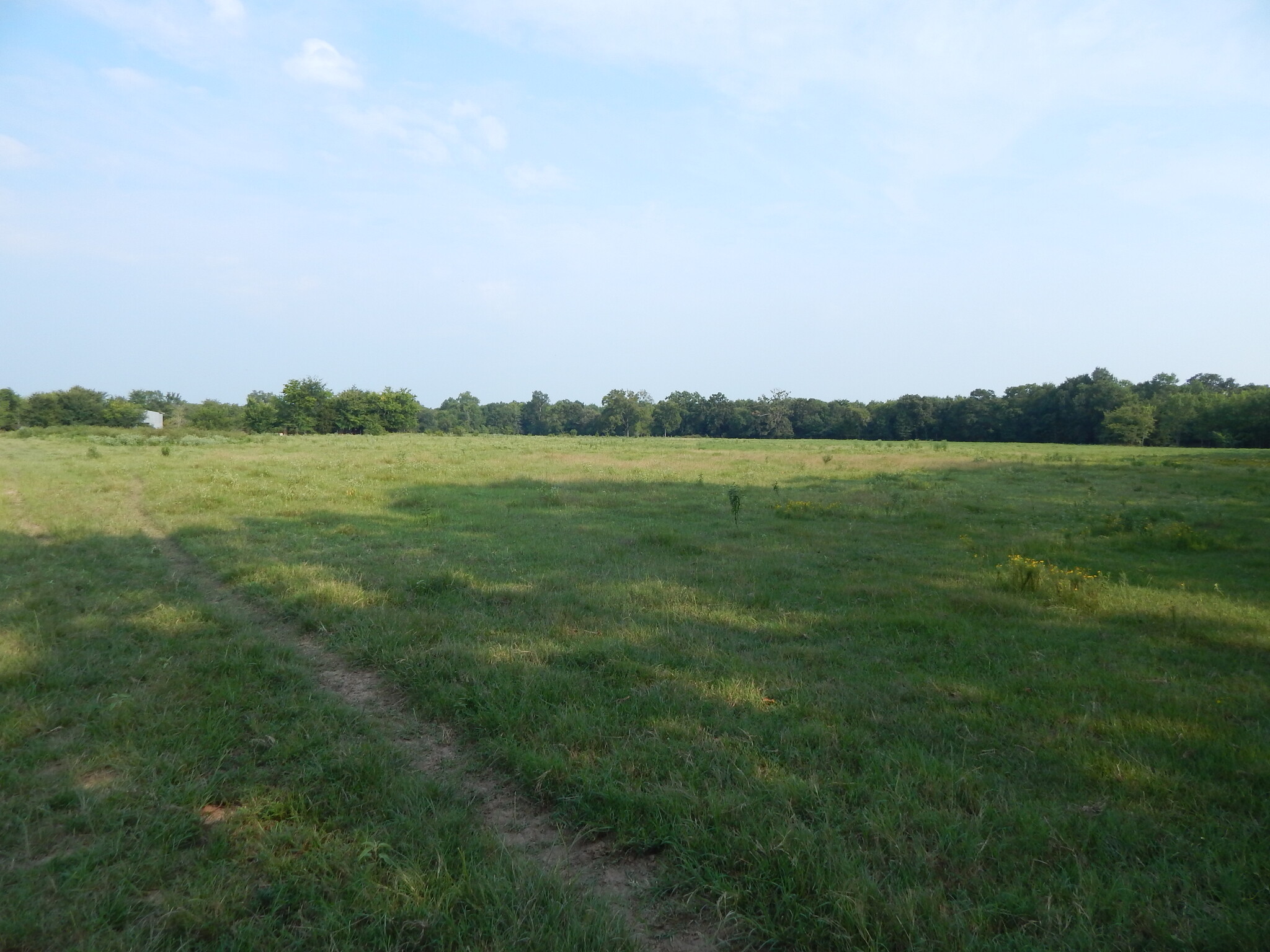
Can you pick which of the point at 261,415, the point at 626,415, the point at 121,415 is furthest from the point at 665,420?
the point at 121,415

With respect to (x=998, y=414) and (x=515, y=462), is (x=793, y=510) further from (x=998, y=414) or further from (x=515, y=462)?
(x=998, y=414)

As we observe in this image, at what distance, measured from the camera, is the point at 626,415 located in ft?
435

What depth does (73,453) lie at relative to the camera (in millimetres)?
31547

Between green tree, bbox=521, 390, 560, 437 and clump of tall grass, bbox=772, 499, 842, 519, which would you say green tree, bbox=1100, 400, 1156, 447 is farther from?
green tree, bbox=521, 390, 560, 437

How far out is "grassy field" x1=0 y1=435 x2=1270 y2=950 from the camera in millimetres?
3156

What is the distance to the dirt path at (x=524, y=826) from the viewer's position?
318 cm

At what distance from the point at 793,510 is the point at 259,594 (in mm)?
11875

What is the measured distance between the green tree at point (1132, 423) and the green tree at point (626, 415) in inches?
2941

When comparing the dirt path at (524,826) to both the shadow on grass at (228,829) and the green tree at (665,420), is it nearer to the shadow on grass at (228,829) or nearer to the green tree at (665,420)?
the shadow on grass at (228,829)

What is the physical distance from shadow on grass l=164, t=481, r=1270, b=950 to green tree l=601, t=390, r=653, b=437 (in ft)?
400

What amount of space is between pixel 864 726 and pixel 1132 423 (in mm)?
92579

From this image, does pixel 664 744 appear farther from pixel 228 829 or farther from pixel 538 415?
pixel 538 415

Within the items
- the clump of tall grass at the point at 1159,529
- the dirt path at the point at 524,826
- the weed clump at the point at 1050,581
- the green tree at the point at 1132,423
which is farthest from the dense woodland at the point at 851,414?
the dirt path at the point at 524,826

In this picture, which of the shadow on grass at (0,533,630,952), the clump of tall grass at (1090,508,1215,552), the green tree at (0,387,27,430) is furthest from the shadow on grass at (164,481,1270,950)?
the green tree at (0,387,27,430)
